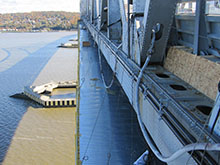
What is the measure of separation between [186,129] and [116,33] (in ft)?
28.0

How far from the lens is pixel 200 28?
14.6 ft

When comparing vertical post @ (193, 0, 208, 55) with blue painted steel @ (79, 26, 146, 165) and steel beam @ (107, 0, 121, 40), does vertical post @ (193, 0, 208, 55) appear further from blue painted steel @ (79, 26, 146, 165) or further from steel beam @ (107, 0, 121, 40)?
steel beam @ (107, 0, 121, 40)

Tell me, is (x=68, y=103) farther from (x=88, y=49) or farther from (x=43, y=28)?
(x=43, y=28)

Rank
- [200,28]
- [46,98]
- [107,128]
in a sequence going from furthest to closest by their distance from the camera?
[46,98], [107,128], [200,28]

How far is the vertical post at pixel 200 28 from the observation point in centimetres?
432

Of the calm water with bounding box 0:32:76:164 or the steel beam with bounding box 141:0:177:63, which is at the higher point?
the steel beam with bounding box 141:0:177:63

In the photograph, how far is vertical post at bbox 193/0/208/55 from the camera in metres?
4.32

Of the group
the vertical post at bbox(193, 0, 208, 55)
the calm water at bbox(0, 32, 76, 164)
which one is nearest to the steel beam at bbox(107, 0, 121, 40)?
the vertical post at bbox(193, 0, 208, 55)

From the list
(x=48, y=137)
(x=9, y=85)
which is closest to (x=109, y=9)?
(x=48, y=137)

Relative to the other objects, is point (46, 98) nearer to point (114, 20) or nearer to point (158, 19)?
point (114, 20)

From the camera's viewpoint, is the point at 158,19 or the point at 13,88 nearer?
the point at 158,19

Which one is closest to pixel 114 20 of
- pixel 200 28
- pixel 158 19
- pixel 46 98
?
pixel 158 19

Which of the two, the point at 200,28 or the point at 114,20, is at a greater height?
the point at 114,20

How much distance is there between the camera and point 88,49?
73.3ft
